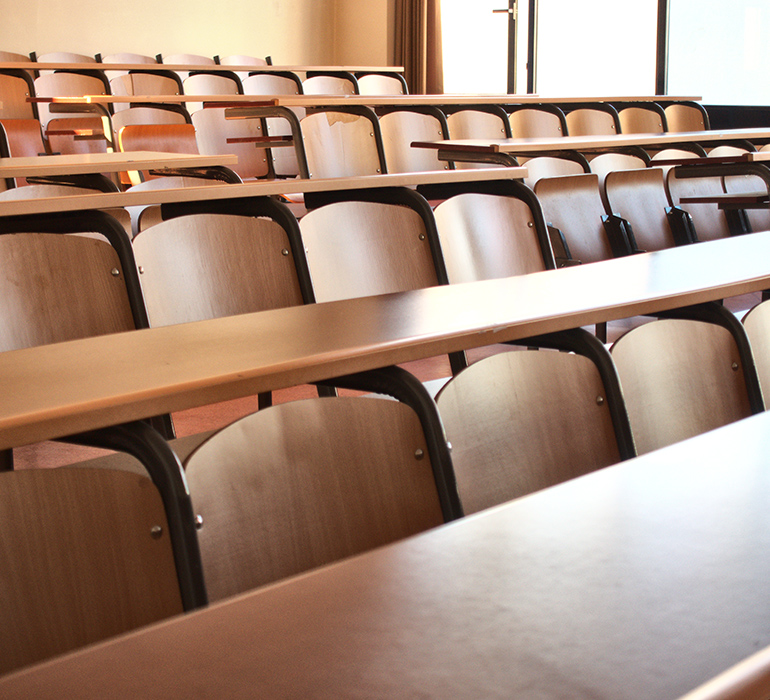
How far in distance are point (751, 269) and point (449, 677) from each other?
5.20 ft

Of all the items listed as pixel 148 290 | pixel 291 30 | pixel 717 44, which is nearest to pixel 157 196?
pixel 148 290

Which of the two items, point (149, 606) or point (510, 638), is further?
point (149, 606)

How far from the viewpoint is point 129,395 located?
3.57 ft

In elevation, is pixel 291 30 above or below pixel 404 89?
above

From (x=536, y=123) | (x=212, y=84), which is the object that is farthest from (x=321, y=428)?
(x=212, y=84)

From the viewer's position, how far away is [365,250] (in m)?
2.51

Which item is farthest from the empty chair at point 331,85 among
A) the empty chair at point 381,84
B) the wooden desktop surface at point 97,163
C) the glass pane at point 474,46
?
the wooden desktop surface at point 97,163

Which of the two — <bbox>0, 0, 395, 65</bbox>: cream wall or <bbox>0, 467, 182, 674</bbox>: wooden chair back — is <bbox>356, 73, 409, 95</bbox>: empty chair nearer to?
<bbox>0, 0, 395, 65</bbox>: cream wall

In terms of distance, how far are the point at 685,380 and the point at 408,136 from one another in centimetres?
315

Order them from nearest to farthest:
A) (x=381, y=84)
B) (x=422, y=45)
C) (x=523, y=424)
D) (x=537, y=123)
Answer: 1. (x=523, y=424)
2. (x=537, y=123)
3. (x=381, y=84)
4. (x=422, y=45)

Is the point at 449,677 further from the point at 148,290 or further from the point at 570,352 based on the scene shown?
the point at 148,290

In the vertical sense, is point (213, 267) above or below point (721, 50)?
below

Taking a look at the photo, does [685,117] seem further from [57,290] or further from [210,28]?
[210,28]

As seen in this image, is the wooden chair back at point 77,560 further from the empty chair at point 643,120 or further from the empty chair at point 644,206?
the empty chair at point 643,120
